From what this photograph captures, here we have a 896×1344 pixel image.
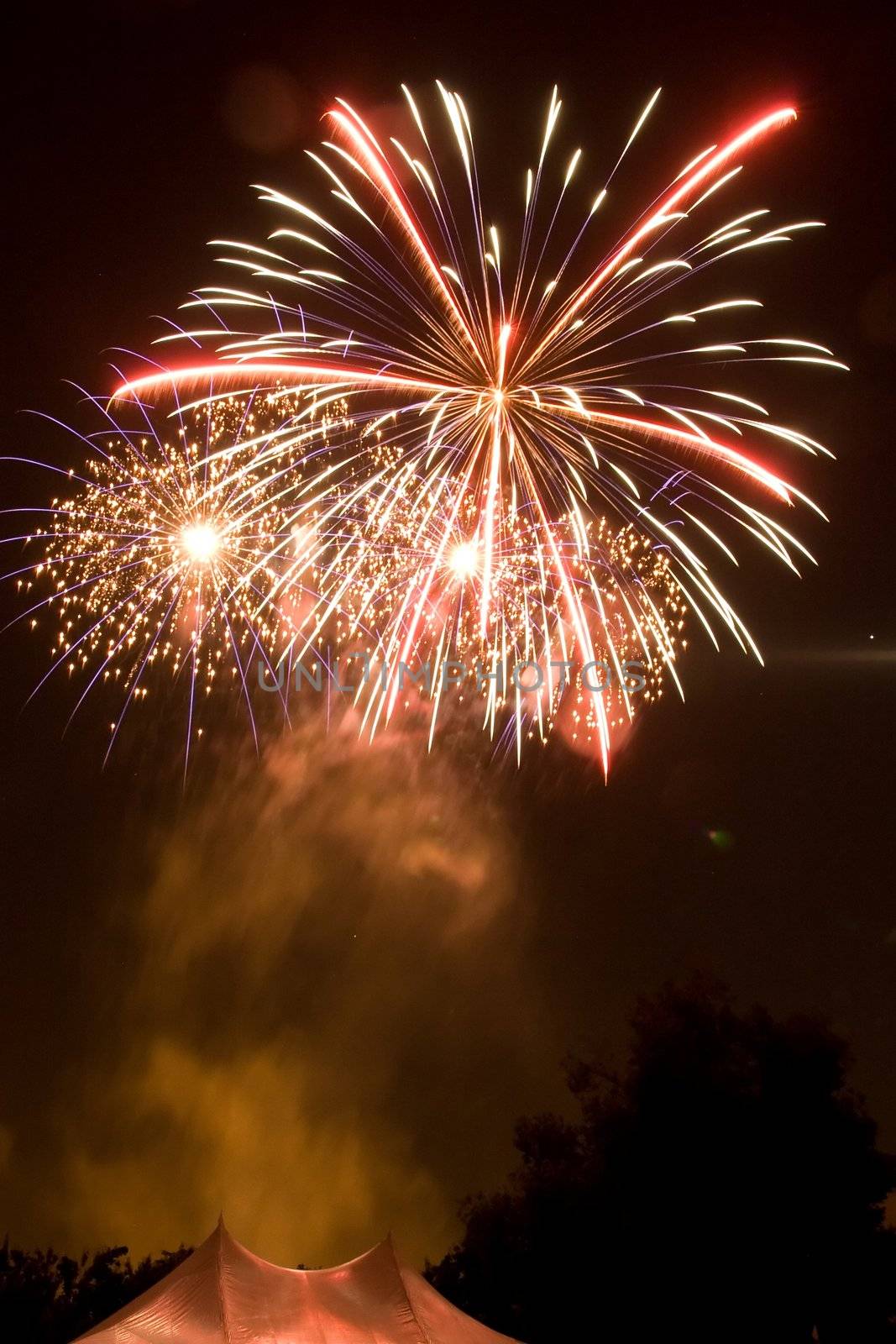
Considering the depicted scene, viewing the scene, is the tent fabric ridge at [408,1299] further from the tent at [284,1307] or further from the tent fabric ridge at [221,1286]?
the tent fabric ridge at [221,1286]

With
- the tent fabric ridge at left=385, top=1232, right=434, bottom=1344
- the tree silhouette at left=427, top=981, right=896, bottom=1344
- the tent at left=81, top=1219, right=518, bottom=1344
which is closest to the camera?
the tent at left=81, top=1219, right=518, bottom=1344

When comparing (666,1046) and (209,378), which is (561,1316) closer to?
(666,1046)

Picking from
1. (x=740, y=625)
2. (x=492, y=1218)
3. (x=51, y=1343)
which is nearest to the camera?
(x=740, y=625)

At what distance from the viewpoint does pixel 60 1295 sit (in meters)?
24.9

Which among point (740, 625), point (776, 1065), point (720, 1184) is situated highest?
point (740, 625)

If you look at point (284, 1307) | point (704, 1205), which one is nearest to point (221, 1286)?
point (284, 1307)

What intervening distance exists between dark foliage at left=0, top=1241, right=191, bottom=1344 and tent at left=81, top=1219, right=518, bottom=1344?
11991mm

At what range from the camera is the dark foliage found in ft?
77.0

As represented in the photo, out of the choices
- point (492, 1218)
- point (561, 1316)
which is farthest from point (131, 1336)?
point (492, 1218)

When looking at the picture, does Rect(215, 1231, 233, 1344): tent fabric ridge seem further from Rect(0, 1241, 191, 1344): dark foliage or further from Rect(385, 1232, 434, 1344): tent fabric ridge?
Rect(0, 1241, 191, 1344): dark foliage

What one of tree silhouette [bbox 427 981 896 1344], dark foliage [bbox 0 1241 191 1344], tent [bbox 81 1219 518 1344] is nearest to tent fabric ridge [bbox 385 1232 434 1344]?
tent [bbox 81 1219 518 1344]

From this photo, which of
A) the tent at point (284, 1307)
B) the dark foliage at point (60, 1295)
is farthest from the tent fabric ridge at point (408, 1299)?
the dark foliage at point (60, 1295)

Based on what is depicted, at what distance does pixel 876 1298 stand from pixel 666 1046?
490cm

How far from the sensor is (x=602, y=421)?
1368 centimetres
